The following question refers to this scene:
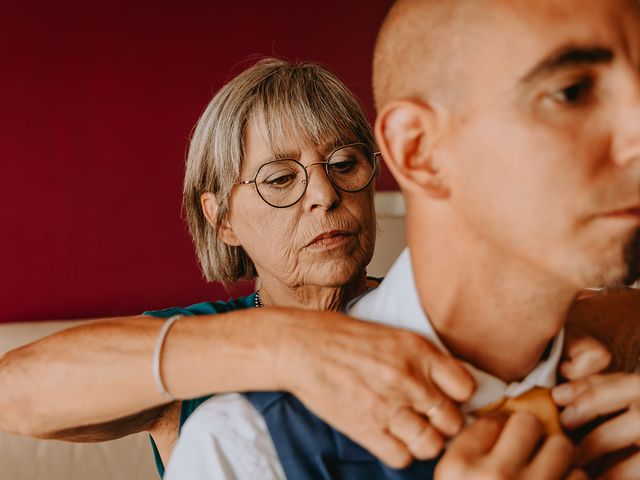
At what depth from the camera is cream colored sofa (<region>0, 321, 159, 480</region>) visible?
2.36m

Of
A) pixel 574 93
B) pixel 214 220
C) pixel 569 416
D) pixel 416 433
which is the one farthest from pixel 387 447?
pixel 214 220

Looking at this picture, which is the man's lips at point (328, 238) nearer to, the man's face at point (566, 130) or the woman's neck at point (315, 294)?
the woman's neck at point (315, 294)

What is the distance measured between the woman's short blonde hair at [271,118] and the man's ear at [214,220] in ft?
0.05

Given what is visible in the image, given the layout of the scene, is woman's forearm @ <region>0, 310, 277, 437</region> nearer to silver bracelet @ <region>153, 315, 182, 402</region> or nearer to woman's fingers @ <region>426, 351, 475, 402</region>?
silver bracelet @ <region>153, 315, 182, 402</region>

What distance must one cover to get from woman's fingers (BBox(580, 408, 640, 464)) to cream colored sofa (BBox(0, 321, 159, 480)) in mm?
1935

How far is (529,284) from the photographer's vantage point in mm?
873

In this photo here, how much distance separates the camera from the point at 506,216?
0.83 meters

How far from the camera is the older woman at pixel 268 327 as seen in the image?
2.72 ft

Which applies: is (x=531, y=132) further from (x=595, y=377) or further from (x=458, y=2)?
(x=595, y=377)

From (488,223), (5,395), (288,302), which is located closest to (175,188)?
(288,302)

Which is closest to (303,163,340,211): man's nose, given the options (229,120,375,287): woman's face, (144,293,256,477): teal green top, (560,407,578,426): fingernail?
(229,120,375,287): woman's face

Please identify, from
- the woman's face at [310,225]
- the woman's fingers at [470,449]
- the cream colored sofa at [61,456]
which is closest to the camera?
the woman's fingers at [470,449]

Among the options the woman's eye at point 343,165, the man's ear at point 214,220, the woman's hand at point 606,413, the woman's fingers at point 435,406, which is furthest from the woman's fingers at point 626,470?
the man's ear at point 214,220

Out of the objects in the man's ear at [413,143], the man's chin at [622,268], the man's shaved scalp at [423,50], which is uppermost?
the man's shaved scalp at [423,50]
